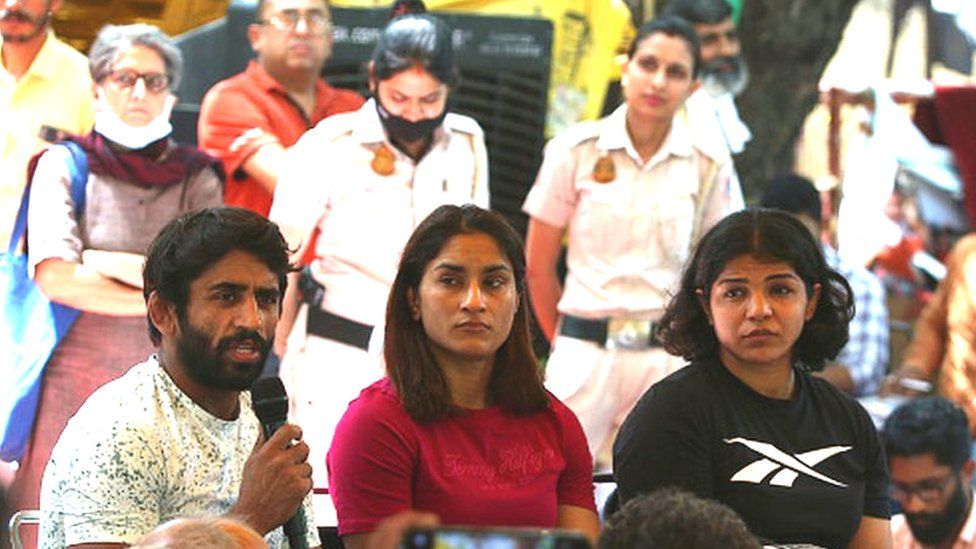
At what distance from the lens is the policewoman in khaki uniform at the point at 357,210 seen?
21.7 feet

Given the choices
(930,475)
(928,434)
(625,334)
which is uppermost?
(625,334)

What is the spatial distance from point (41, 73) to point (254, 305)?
7.45ft

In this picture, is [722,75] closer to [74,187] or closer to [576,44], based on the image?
[576,44]

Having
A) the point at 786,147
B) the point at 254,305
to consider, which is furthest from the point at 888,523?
the point at 786,147

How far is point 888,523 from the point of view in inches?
200

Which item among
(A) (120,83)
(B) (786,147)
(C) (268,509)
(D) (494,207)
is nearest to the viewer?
(C) (268,509)

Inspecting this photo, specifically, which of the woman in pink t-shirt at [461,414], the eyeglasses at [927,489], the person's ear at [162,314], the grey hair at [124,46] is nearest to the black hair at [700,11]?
the eyeglasses at [927,489]

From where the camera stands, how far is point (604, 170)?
695cm

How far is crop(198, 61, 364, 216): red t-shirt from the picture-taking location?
6836 mm

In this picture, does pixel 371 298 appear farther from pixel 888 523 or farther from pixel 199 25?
pixel 888 523

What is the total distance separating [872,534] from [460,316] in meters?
1.01

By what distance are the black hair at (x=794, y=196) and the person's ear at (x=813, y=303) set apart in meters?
2.77

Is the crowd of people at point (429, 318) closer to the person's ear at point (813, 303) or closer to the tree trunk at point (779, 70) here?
the person's ear at point (813, 303)

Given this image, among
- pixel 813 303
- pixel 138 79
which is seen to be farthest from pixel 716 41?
pixel 813 303
